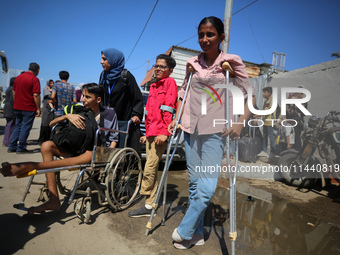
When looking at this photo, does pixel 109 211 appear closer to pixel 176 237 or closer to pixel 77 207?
pixel 77 207

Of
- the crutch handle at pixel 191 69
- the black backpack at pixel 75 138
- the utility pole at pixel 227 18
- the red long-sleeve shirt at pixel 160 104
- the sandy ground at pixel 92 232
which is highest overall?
the utility pole at pixel 227 18

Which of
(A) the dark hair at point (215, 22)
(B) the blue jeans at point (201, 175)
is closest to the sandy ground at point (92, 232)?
(B) the blue jeans at point (201, 175)

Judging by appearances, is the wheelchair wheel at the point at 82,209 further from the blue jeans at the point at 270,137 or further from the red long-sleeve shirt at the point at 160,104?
the blue jeans at the point at 270,137

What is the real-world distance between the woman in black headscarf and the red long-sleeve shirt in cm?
49

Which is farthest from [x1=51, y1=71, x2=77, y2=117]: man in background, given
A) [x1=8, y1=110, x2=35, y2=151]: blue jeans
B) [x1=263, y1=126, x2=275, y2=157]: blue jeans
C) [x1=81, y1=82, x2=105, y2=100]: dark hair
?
[x1=263, y1=126, x2=275, y2=157]: blue jeans

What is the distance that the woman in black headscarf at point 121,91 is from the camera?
3.22 meters

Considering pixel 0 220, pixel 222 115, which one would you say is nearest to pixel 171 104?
pixel 222 115

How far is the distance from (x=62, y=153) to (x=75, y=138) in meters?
0.28

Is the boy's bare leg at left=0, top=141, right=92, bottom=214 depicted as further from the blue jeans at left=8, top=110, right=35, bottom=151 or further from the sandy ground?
the blue jeans at left=8, top=110, right=35, bottom=151

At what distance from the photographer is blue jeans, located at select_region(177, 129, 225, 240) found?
6.64ft

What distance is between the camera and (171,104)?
2.77m

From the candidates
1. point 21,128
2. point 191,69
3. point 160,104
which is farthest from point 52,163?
point 21,128

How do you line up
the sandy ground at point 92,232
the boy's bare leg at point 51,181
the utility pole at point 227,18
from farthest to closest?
1. the utility pole at point 227,18
2. the boy's bare leg at point 51,181
3. the sandy ground at point 92,232

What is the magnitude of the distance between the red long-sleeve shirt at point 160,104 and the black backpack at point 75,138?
71 centimetres
